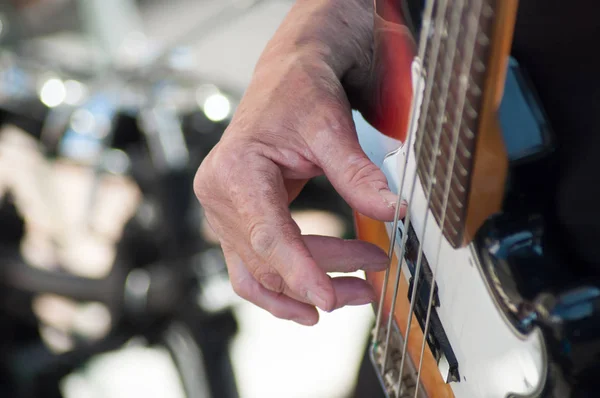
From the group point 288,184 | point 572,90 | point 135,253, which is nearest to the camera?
point 572,90

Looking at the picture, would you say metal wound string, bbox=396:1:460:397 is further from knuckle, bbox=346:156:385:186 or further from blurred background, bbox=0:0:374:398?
blurred background, bbox=0:0:374:398

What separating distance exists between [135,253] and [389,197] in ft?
4.01

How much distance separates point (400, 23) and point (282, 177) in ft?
0.57

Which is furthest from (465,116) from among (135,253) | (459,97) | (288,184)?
(135,253)

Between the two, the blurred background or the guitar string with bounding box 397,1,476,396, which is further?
the blurred background

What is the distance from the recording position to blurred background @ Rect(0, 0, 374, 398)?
156cm

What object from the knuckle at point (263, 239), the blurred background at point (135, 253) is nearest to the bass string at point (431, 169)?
the knuckle at point (263, 239)

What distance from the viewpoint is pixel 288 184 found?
2.02 feet

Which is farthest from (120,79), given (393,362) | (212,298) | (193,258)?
(393,362)

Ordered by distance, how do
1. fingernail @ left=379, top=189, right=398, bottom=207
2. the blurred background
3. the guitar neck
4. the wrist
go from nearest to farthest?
the guitar neck, fingernail @ left=379, top=189, right=398, bottom=207, the wrist, the blurred background

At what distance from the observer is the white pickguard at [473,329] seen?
0.41 meters

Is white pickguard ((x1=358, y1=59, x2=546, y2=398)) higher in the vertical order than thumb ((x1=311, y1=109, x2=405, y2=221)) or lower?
lower

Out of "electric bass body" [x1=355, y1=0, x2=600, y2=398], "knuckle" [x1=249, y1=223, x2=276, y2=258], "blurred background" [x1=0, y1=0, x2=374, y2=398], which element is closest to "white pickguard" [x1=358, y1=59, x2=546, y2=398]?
"electric bass body" [x1=355, y1=0, x2=600, y2=398]

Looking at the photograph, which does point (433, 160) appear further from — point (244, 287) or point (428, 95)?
point (244, 287)
